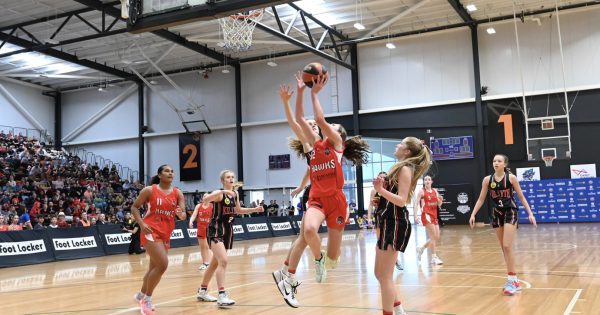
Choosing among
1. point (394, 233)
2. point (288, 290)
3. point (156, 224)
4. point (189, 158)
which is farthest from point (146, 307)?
point (189, 158)

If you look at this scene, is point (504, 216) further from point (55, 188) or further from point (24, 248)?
point (55, 188)

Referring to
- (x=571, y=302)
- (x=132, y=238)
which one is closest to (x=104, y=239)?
(x=132, y=238)

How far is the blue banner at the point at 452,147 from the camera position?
26.8 meters

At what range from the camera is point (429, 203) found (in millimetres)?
11562

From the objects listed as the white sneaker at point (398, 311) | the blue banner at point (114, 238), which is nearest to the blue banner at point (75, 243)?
the blue banner at point (114, 238)

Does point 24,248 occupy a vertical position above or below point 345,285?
above

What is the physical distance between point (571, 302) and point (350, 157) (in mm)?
3289

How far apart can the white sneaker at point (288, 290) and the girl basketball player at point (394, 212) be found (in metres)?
0.94

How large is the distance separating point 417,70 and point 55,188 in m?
17.6

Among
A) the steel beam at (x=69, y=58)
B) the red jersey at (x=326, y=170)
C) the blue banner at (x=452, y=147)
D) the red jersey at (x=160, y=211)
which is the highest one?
the steel beam at (x=69, y=58)

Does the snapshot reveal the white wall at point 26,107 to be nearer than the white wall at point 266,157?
No

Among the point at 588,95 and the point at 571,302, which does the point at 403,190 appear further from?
the point at 588,95

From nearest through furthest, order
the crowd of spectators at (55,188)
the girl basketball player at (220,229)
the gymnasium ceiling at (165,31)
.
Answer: the girl basketball player at (220,229) < the crowd of spectators at (55,188) < the gymnasium ceiling at (165,31)

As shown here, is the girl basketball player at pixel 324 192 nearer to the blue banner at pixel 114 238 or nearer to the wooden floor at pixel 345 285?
the wooden floor at pixel 345 285
